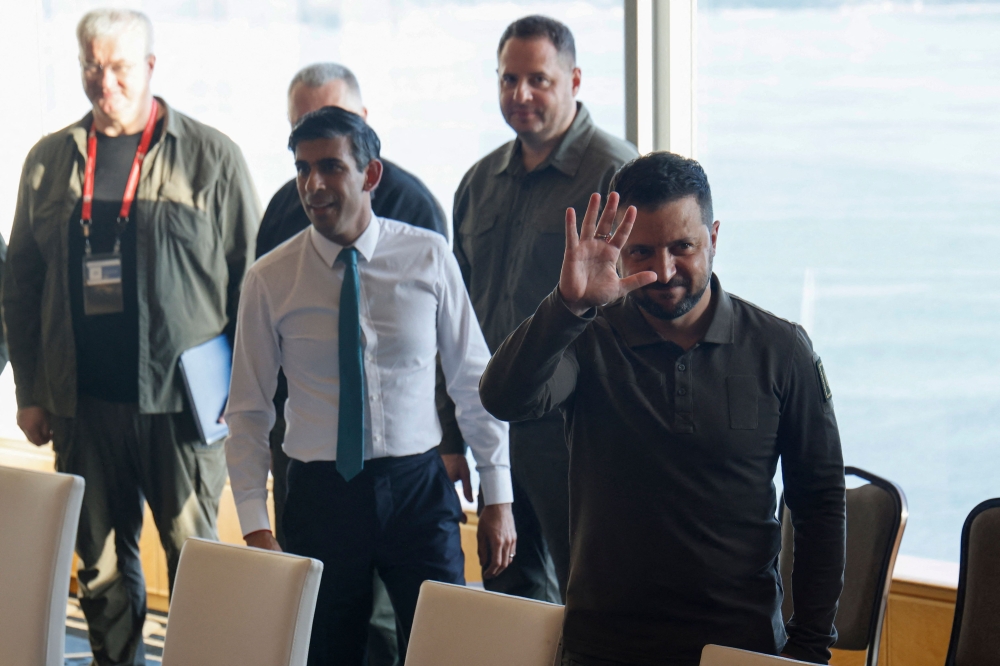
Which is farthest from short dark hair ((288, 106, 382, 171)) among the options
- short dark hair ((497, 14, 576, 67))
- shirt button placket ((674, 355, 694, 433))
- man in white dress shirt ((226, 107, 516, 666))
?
shirt button placket ((674, 355, 694, 433))

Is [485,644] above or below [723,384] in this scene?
below

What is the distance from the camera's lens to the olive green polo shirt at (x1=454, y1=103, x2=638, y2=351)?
271cm

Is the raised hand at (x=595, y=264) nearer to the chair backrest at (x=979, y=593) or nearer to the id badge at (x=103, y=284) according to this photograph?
the chair backrest at (x=979, y=593)

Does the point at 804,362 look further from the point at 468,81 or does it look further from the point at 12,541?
the point at 468,81

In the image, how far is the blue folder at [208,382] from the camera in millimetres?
3158

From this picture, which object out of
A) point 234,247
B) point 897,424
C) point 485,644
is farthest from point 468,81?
point 485,644

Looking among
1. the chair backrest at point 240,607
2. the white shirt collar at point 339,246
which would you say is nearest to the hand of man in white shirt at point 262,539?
the chair backrest at point 240,607

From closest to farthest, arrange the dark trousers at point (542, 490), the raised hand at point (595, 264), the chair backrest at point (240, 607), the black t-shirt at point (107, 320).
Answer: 1. the raised hand at point (595, 264)
2. the chair backrest at point (240, 607)
3. the dark trousers at point (542, 490)
4. the black t-shirt at point (107, 320)

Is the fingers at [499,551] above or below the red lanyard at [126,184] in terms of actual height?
below

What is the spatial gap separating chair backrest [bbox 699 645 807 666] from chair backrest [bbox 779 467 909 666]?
89 cm

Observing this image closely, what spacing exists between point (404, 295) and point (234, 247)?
1.15m

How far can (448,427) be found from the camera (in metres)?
2.74

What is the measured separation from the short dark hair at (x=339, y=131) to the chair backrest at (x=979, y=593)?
5.22 ft

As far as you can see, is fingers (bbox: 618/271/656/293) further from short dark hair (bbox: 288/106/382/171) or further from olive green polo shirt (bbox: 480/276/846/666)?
short dark hair (bbox: 288/106/382/171)
